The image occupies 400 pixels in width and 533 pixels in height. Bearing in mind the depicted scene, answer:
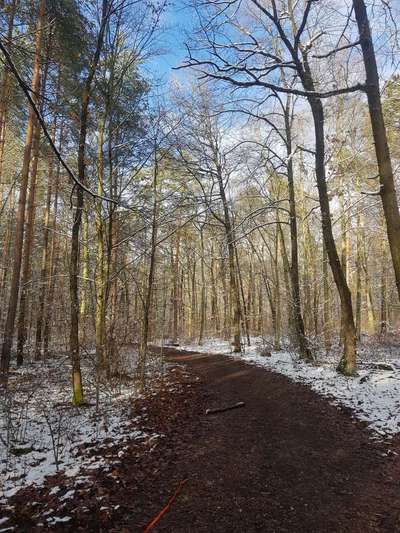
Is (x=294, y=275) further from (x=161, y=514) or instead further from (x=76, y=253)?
(x=161, y=514)

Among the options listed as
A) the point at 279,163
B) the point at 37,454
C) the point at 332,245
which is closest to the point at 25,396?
the point at 37,454

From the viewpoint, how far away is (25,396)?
834 centimetres

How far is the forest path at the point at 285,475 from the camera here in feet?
10.2

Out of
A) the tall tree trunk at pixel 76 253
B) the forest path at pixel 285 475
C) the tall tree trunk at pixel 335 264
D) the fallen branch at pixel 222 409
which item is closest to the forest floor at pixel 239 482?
the forest path at pixel 285 475

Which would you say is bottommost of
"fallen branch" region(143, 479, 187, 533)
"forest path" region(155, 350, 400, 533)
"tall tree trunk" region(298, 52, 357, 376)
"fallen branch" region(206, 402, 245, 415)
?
"fallen branch" region(143, 479, 187, 533)

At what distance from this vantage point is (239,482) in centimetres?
380

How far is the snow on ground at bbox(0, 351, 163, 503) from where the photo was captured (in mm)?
4457

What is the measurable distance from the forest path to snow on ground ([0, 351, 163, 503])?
1383 mm

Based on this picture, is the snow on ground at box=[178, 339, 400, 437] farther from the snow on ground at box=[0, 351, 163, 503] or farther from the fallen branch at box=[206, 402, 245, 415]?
the snow on ground at box=[0, 351, 163, 503]

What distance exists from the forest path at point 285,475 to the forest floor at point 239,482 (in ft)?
0.04

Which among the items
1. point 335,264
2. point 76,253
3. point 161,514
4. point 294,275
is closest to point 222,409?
point 161,514

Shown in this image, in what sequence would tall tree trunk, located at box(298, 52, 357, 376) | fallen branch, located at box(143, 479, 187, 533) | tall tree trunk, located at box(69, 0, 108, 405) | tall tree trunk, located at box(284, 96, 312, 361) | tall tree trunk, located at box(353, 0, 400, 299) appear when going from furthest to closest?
tall tree trunk, located at box(284, 96, 312, 361) → tall tree trunk, located at box(298, 52, 357, 376) → tall tree trunk, located at box(69, 0, 108, 405) → tall tree trunk, located at box(353, 0, 400, 299) → fallen branch, located at box(143, 479, 187, 533)

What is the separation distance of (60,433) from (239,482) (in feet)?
11.2

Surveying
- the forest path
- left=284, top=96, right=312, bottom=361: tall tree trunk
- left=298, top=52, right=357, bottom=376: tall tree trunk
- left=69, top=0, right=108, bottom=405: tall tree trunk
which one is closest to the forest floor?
the forest path
